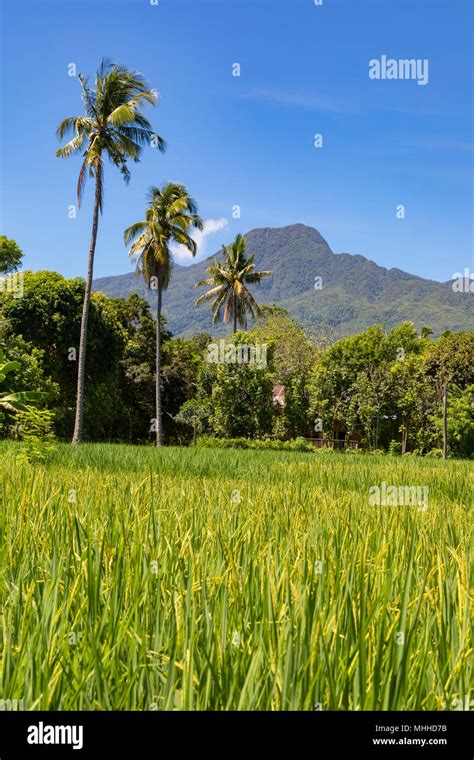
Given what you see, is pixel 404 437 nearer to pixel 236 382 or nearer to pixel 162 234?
pixel 236 382

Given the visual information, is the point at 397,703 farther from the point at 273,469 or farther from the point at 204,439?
the point at 204,439

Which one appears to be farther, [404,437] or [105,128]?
[404,437]

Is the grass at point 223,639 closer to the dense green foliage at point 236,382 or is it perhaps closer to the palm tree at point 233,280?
the dense green foliage at point 236,382

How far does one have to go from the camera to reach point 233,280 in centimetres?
4178

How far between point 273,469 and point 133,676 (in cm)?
929

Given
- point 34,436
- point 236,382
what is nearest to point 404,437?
point 236,382

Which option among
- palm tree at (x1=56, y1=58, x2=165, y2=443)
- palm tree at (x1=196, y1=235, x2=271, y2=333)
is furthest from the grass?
palm tree at (x1=196, y1=235, x2=271, y2=333)

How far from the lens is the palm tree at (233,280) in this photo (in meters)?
41.8

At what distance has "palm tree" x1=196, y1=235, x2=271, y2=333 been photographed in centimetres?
4178

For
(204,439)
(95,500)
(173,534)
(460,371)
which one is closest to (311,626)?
(173,534)

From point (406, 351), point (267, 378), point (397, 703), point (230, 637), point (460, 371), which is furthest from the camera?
point (406, 351)

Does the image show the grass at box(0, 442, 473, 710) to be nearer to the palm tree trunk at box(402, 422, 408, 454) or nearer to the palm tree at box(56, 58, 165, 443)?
the palm tree at box(56, 58, 165, 443)

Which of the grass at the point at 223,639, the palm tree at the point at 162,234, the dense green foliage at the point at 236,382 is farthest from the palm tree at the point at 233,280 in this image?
the grass at the point at 223,639
